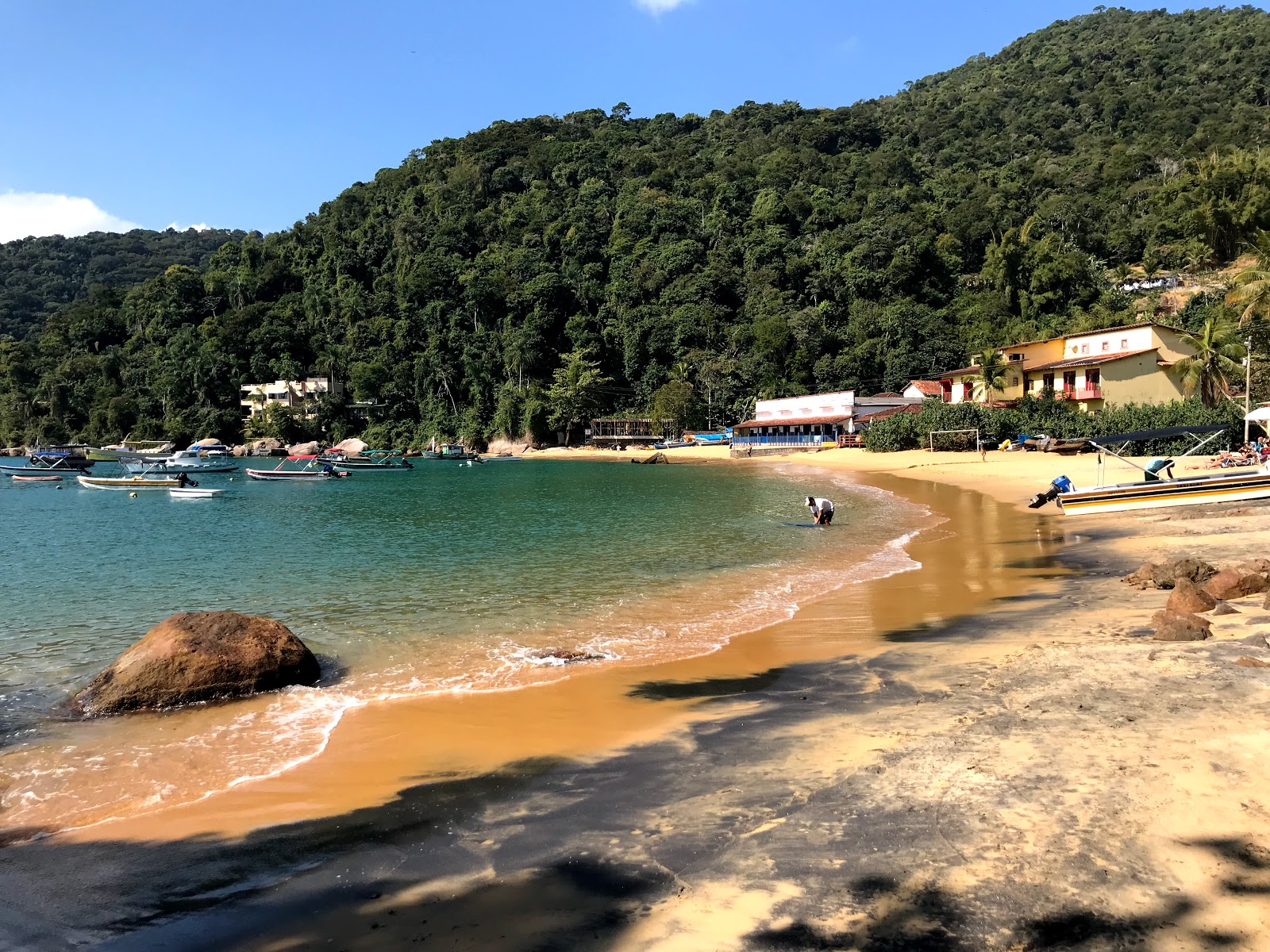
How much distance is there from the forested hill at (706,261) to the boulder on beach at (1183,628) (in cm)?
7206

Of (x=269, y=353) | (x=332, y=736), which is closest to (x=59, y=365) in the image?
(x=269, y=353)

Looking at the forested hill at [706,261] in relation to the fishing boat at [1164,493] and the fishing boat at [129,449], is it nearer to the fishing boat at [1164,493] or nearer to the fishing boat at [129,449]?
the fishing boat at [129,449]

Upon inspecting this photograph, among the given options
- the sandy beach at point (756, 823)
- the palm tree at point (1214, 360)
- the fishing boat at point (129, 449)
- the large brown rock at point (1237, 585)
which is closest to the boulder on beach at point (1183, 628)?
the sandy beach at point (756, 823)

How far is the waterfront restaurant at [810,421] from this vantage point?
70.7m

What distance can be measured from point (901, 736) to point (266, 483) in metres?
57.4

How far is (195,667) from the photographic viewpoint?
980cm

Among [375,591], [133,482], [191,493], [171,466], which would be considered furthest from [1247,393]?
[171,466]

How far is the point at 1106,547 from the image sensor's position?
17891mm

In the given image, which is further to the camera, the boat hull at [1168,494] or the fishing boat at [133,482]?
the fishing boat at [133,482]

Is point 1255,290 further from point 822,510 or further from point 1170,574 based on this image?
point 1170,574

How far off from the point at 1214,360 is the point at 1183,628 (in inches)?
1836

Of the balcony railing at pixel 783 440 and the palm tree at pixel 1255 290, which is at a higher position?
the palm tree at pixel 1255 290

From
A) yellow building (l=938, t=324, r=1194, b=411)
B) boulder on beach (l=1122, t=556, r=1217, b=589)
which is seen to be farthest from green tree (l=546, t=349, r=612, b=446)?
boulder on beach (l=1122, t=556, r=1217, b=589)

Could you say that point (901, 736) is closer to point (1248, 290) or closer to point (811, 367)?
point (1248, 290)
